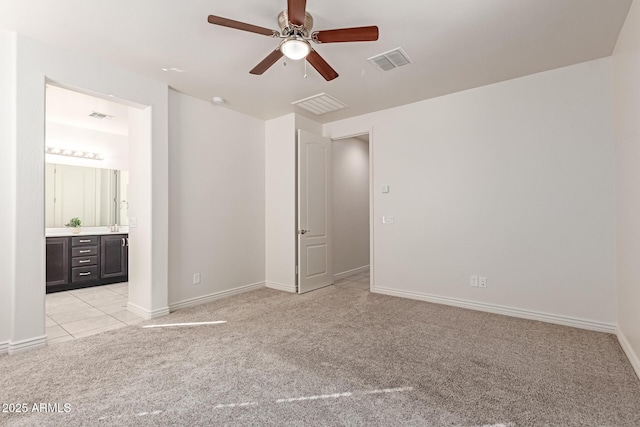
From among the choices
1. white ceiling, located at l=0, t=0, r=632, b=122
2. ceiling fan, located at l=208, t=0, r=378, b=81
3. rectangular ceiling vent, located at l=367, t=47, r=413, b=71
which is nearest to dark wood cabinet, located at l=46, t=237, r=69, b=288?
white ceiling, located at l=0, t=0, r=632, b=122

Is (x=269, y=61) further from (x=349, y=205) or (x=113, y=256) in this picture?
(x=113, y=256)

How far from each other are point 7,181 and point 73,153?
3.34 meters

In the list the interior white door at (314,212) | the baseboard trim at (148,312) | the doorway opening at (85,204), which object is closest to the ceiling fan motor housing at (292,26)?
the interior white door at (314,212)

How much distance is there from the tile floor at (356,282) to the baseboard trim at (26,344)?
3518 mm

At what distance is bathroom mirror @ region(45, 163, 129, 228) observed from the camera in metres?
5.13

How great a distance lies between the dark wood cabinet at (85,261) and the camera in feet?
15.1

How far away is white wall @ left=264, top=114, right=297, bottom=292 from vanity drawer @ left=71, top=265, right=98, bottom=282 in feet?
9.06

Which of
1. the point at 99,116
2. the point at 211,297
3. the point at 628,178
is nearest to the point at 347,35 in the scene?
the point at 628,178

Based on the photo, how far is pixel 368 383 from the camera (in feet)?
6.61

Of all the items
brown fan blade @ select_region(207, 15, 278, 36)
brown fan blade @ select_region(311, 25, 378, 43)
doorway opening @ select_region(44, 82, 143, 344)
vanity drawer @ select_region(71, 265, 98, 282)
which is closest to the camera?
→ brown fan blade @ select_region(207, 15, 278, 36)

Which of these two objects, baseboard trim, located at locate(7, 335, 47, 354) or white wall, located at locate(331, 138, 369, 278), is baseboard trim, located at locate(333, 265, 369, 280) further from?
baseboard trim, located at locate(7, 335, 47, 354)

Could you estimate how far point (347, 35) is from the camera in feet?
6.95

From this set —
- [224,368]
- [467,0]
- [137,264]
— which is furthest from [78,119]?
[467,0]

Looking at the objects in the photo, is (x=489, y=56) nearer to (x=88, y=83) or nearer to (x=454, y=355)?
(x=454, y=355)
